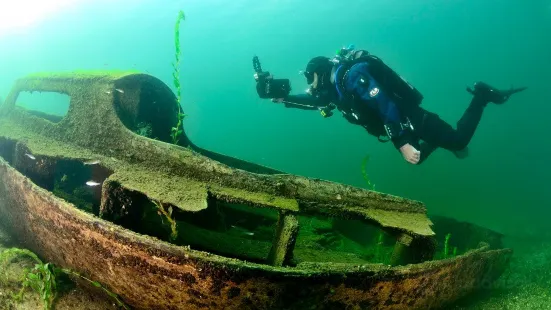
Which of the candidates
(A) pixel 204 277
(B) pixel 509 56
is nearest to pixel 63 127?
(A) pixel 204 277

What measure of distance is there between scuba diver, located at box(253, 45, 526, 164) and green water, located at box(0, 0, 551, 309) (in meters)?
62.2

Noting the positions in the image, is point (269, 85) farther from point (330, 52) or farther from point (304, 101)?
point (330, 52)

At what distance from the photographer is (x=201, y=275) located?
215 cm

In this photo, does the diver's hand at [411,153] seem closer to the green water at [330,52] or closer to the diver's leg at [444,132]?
the diver's leg at [444,132]

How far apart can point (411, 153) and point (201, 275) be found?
4231 mm

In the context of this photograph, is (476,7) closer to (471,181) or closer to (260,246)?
(471,181)

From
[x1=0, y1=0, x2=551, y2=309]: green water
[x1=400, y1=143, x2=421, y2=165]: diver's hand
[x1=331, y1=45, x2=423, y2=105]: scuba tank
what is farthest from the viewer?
[x1=0, y1=0, x2=551, y2=309]: green water

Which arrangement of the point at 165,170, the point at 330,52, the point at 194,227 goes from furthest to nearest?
the point at 330,52, the point at 194,227, the point at 165,170

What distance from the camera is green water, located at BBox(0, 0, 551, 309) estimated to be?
298 ft

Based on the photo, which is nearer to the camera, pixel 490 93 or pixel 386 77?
pixel 386 77

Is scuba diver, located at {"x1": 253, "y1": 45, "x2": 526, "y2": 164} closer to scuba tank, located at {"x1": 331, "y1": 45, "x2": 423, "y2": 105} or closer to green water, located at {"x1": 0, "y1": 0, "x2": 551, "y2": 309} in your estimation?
scuba tank, located at {"x1": 331, "y1": 45, "x2": 423, "y2": 105}

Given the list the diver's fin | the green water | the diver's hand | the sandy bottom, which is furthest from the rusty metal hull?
the green water

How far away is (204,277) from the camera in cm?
215

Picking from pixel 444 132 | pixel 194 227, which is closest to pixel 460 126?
pixel 444 132
